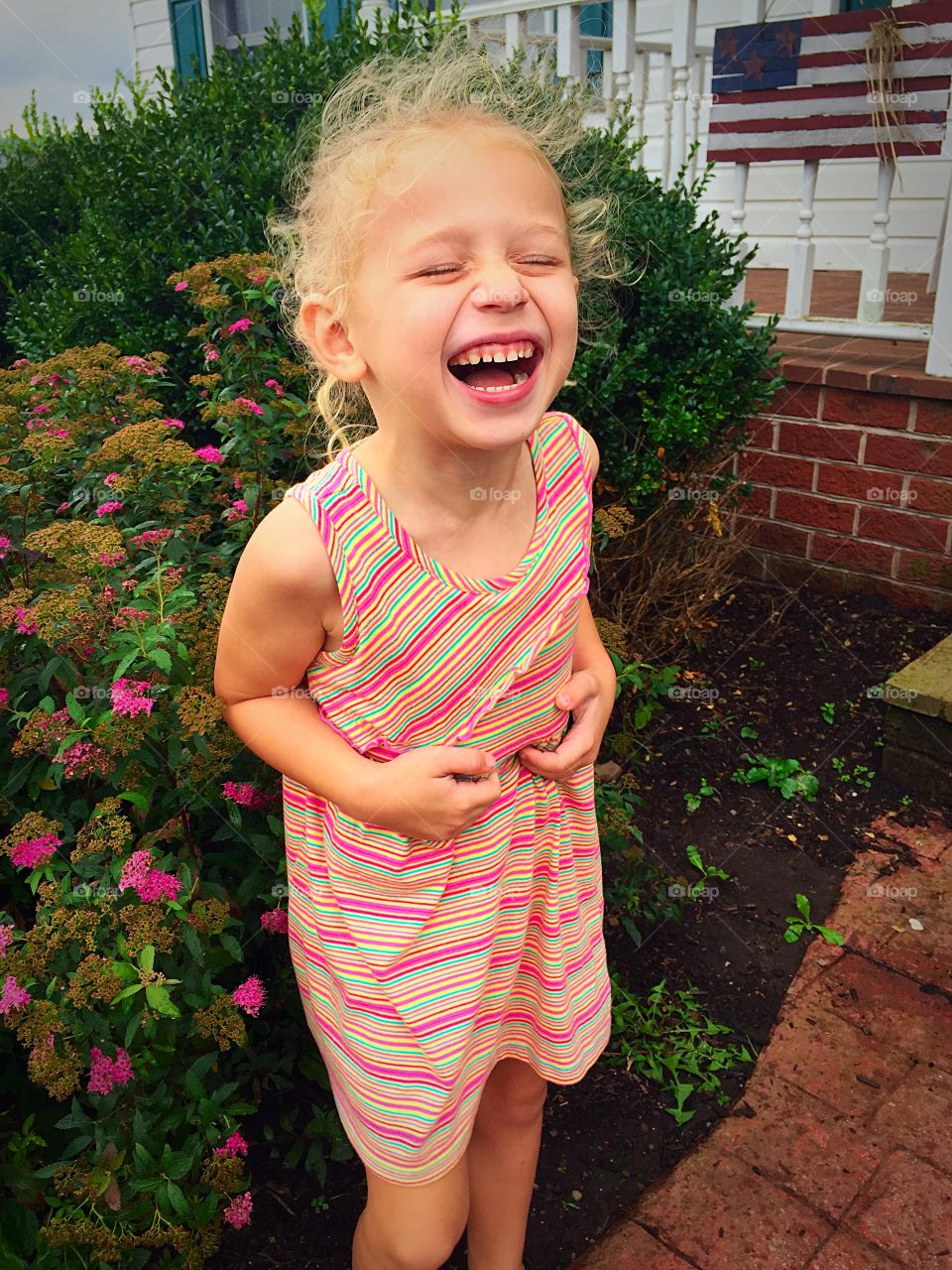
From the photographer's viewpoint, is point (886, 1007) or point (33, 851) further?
point (886, 1007)

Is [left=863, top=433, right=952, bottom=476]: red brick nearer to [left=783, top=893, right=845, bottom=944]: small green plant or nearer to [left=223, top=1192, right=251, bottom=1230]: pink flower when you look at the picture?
[left=783, top=893, right=845, bottom=944]: small green plant

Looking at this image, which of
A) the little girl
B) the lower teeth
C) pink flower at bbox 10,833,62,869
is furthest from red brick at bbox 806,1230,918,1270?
the lower teeth

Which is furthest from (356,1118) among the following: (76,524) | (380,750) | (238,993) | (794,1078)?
(794,1078)

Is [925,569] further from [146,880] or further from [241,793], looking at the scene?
[146,880]

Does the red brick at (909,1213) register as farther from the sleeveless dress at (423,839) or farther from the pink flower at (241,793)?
the pink flower at (241,793)

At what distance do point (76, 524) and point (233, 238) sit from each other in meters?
1.98

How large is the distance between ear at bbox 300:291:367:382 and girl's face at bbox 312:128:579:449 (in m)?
0.07

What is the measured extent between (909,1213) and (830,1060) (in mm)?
379

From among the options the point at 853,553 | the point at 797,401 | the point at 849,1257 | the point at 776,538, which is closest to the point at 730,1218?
the point at 849,1257

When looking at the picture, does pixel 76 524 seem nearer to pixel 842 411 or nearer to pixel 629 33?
pixel 842 411

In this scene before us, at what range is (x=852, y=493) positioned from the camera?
4070 mm

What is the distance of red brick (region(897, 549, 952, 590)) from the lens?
390cm

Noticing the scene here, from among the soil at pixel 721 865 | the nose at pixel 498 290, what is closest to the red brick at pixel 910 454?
the soil at pixel 721 865

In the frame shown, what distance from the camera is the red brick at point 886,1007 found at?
2.30 m
